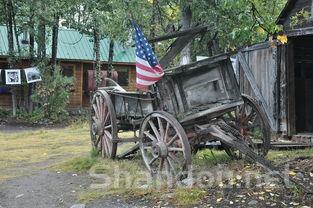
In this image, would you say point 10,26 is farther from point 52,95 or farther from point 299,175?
point 299,175

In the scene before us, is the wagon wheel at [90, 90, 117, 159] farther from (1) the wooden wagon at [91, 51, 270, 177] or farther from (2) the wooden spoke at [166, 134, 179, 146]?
(2) the wooden spoke at [166, 134, 179, 146]

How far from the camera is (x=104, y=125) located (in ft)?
34.7

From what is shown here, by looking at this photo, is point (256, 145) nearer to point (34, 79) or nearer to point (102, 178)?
point (102, 178)

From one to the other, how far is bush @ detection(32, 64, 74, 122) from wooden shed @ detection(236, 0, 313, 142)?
11559 millimetres

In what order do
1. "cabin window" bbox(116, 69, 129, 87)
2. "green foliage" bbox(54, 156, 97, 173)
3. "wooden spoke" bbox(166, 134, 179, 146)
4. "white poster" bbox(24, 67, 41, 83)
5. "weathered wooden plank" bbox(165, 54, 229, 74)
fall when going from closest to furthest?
"wooden spoke" bbox(166, 134, 179, 146) < "weathered wooden plank" bbox(165, 54, 229, 74) < "green foliage" bbox(54, 156, 97, 173) < "white poster" bbox(24, 67, 41, 83) < "cabin window" bbox(116, 69, 129, 87)

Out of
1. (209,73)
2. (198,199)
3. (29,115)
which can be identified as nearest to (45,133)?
(29,115)

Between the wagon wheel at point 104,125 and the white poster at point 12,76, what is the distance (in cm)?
1527

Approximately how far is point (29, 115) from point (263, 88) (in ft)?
48.0

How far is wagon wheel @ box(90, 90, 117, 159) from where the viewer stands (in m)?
10.1

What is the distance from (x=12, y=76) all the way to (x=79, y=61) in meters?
6.45

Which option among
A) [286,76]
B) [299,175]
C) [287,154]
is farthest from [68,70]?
[299,175]

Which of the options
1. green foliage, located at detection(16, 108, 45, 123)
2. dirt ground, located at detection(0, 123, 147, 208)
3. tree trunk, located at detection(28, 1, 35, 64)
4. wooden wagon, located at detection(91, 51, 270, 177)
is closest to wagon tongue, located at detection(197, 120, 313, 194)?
wooden wagon, located at detection(91, 51, 270, 177)

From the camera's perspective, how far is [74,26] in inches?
1056

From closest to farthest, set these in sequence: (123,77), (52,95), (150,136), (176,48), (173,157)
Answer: (173,157)
(150,136)
(176,48)
(52,95)
(123,77)
